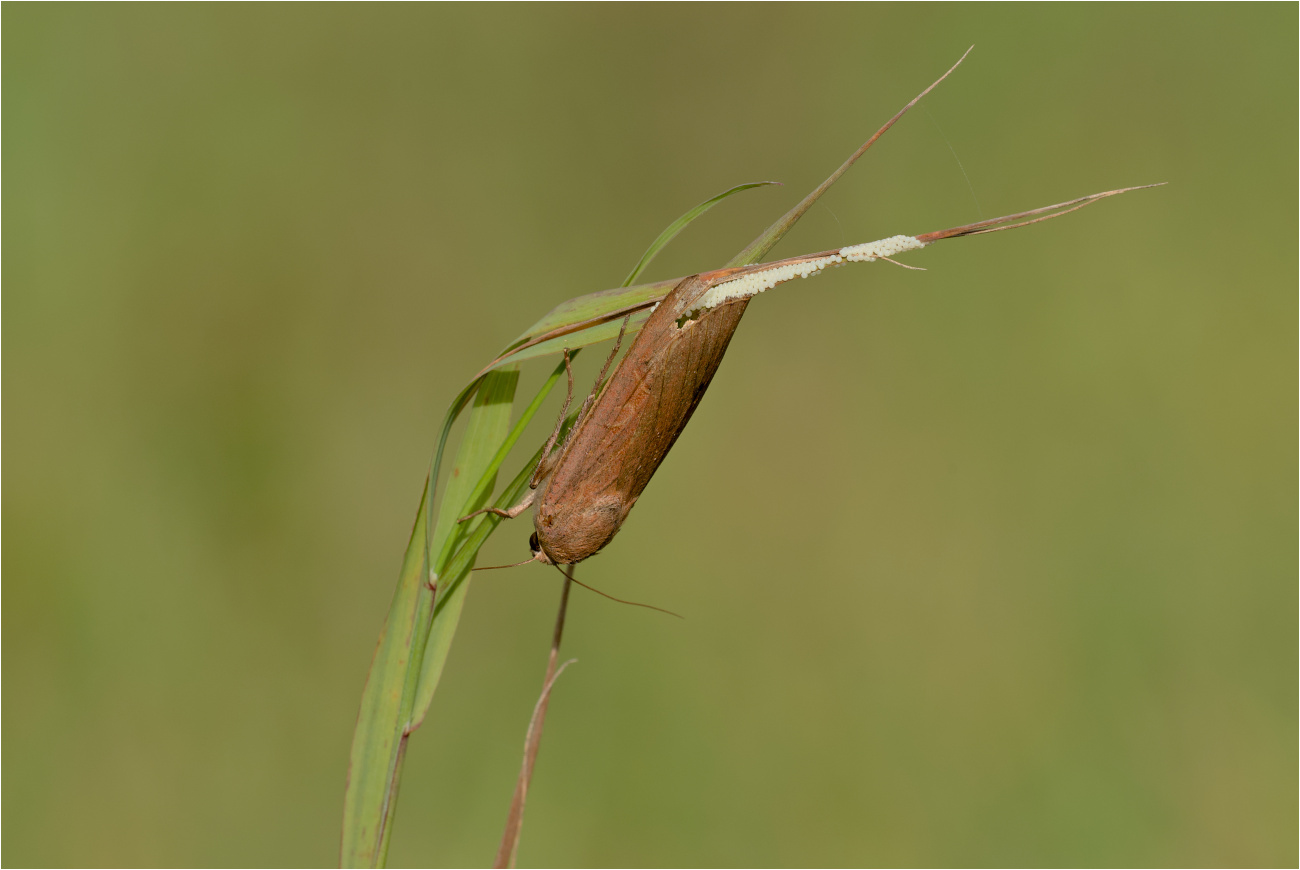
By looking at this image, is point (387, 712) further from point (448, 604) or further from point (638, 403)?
point (638, 403)

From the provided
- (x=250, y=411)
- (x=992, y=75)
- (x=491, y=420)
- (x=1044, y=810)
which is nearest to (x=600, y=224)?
(x=250, y=411)

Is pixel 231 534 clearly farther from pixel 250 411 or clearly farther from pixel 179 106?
pixel 179 106

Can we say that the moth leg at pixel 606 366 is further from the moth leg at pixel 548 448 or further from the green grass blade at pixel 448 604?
the green grass blade at pixel 448 604

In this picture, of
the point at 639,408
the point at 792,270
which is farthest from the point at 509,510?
the point at 792,270

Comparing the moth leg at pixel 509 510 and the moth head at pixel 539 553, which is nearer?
the moth leg at pixel 509 510

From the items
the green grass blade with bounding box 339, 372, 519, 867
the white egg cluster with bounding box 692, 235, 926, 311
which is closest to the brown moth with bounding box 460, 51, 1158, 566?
the white egg cluster with bounding box 692, 235, 926, 311

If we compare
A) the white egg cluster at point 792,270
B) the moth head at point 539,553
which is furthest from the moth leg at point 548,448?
the white egg cluster at point 792,270

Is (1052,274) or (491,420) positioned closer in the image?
(491,420)

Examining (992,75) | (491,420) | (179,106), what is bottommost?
(491,420)
